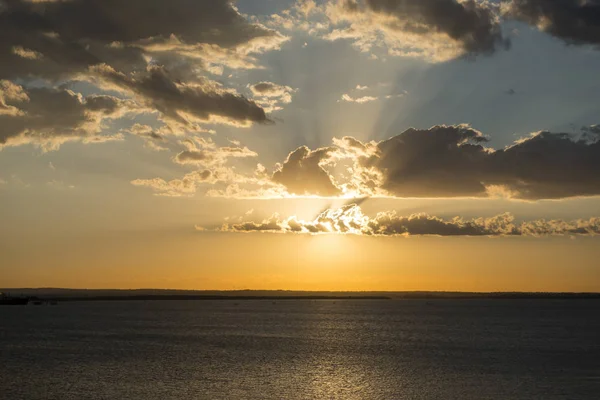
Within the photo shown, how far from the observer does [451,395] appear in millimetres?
63250

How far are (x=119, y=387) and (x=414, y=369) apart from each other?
120 feet

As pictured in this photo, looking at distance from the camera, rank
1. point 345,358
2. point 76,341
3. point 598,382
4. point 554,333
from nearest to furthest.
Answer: point 598,382
point 345,358
point 76,341
point 554,333

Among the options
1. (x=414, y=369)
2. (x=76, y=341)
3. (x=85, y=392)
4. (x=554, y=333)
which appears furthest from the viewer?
(x=554, y=333)

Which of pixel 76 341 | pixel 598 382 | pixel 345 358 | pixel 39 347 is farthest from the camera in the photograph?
pixel 76 341

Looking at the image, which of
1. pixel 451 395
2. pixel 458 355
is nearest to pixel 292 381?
pixel 451 395

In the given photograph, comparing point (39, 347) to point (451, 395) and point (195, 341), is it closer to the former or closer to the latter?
point (195, 341)

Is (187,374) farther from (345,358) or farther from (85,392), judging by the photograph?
(345,358)

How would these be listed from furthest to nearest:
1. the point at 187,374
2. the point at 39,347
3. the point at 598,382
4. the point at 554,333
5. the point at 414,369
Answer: the point at 554,333, the point at 39,347, the point at 414,369, the point at 187,374, the point at 598,382

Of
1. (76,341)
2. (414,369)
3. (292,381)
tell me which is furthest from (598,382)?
(76,341)

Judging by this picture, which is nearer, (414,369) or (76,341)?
(414,369)

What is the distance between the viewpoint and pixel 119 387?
2594 inches

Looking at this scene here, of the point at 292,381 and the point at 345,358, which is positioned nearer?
the point at 292,381

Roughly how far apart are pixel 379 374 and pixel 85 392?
3351 centimetres

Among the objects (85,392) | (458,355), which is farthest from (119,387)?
(458,355)
